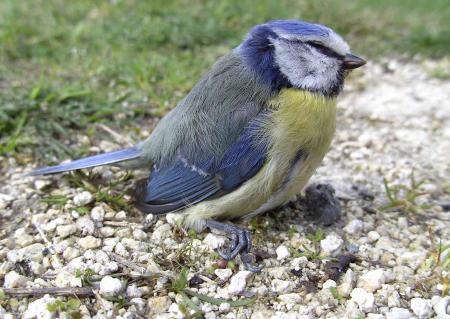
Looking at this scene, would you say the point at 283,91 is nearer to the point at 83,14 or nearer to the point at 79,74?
the point at 79,74

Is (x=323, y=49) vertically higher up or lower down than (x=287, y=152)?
higher up

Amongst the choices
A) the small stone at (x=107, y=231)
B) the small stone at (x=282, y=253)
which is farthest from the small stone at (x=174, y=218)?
the small stone at (x=282, y=253)

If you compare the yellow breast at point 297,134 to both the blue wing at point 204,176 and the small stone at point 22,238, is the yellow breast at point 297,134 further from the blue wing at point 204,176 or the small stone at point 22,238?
the small stone at point 22,238

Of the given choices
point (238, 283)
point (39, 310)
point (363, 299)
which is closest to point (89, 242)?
point (39, 310)

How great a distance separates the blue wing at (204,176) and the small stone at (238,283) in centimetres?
41

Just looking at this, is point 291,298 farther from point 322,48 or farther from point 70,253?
point 322,48

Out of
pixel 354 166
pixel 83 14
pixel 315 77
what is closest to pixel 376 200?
pixel 354 166

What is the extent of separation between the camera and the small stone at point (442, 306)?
218 centimetres

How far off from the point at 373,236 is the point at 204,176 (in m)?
0.86

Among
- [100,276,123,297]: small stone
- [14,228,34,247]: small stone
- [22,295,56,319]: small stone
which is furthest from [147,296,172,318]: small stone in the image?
[14,228,34,247]: small stone

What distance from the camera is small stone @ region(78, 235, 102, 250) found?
8.30 ft

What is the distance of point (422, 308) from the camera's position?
2.21 metres

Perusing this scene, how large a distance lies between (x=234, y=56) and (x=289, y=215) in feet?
2.72

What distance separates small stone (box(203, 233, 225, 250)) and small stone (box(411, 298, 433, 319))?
33.3 inches
